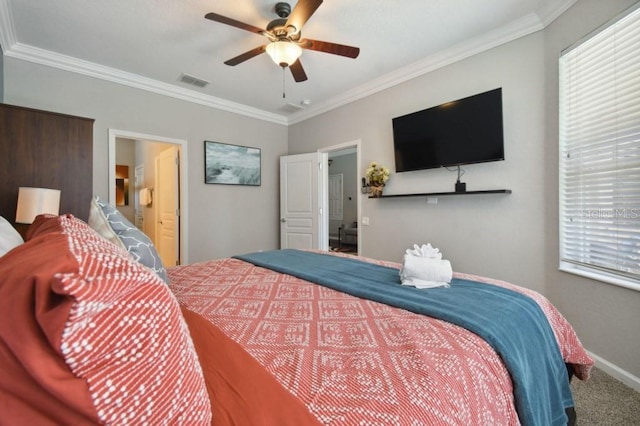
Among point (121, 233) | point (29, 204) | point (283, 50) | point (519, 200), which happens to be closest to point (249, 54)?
point (283, 50)

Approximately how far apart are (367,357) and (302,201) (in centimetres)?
380

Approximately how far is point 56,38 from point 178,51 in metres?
1.06

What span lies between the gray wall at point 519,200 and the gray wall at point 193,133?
2.14 meters

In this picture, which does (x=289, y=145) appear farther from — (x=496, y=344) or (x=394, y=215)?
(x=496, y=344)

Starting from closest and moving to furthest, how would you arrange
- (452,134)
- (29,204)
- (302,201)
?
(29,204) → (452,134) → (302,201)

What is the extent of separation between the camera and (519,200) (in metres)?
2.55

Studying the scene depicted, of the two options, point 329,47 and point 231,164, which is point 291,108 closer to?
point 231,164

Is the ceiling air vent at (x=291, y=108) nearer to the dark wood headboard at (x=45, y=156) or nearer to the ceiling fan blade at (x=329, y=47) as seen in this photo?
the ceiling fan blade at (x=329, y=47)

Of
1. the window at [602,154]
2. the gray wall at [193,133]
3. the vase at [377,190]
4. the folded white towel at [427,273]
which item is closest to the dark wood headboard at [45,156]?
the gray wall at [193,133]

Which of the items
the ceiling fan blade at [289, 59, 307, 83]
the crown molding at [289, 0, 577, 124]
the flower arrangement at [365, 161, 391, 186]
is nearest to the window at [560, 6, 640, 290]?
the crown molding at [289, 0, 577, 124]

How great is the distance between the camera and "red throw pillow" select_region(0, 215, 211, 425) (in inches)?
14.1

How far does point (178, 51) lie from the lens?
2.90 meters

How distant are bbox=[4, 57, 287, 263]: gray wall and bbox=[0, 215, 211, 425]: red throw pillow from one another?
3.55 meters

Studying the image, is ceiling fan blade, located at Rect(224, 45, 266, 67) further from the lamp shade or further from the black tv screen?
the lamp shade
